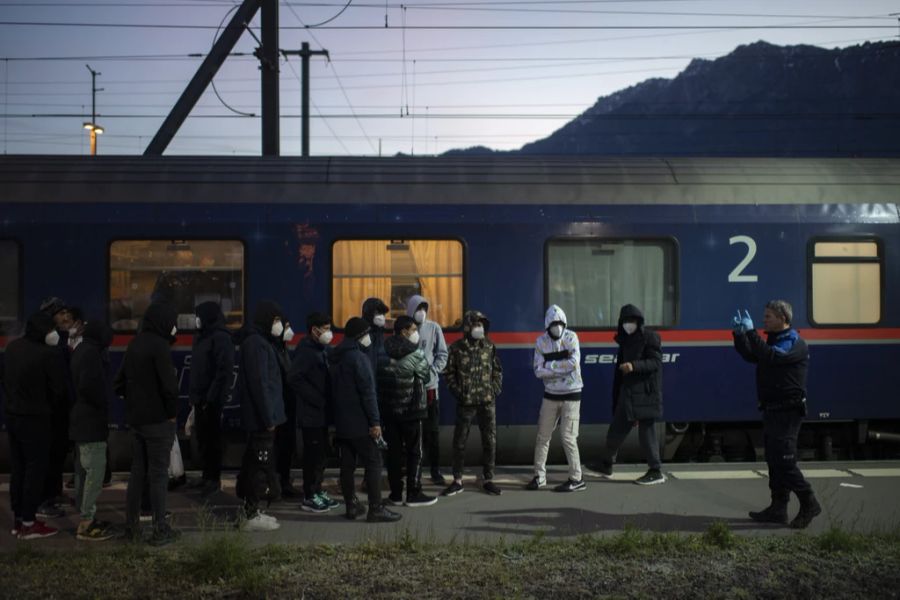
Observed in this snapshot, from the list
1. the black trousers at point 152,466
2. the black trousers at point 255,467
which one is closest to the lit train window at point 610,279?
the black trousers at point 255,467

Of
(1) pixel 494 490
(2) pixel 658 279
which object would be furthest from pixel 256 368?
(2) pixel 658 279

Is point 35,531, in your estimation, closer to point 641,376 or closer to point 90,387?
point 90,387

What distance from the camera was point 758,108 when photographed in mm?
133125

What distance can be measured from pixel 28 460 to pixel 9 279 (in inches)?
119

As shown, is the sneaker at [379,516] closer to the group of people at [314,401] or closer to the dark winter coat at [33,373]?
the group of people at [314,401]

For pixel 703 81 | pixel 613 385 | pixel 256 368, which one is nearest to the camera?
pixel 256 368

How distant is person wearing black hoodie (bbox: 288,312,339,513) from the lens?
7.02 m

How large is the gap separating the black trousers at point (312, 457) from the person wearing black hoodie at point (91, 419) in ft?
5.39

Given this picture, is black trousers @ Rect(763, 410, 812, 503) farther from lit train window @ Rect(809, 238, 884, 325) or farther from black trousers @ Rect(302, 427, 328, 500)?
black trousers @ Rect(302, 427, 328, 500)

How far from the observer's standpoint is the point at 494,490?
7727 mm

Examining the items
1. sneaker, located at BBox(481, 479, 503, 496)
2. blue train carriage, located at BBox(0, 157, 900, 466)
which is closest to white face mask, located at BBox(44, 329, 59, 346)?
blue train carriage, located at BBox(0, 157, 900, 466)

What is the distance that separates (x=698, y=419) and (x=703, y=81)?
160 m

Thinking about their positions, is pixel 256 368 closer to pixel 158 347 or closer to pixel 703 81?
pixel 158 347

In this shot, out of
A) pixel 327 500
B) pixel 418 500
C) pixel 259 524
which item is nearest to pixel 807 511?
pixel 418 500
